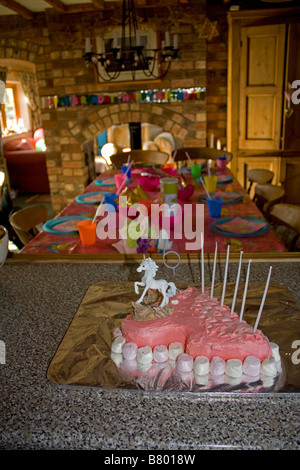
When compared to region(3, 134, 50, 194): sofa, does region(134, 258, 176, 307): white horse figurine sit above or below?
above

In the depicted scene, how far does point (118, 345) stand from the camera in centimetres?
79

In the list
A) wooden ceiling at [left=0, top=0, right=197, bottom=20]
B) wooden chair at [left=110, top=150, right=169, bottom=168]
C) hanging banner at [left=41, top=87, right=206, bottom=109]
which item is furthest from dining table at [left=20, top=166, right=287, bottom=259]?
wooden ceiling at [left=0, top=0, right=197, bottom=20]

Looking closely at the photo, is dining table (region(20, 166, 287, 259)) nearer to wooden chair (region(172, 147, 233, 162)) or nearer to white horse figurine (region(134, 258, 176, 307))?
white horse figurine (region(134, 258, 176, 307))

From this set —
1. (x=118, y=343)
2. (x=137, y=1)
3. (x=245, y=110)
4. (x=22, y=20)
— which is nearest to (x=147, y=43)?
(x=137, y=1)

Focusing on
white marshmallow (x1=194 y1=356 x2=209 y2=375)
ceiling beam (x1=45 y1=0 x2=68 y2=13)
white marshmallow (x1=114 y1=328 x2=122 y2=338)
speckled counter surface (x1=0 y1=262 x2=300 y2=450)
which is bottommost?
speckled counter surface (x1=0 y1=262 x2=300 y2=450)

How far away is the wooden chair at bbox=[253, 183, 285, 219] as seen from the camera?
99.0 inches

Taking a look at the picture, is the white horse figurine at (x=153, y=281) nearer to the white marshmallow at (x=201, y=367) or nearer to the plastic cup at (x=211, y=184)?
the white marshmallow at (x=201, y=367)

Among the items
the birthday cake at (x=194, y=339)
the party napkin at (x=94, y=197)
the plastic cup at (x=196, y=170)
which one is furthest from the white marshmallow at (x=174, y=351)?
the plastic cup at (x=196, y=170)

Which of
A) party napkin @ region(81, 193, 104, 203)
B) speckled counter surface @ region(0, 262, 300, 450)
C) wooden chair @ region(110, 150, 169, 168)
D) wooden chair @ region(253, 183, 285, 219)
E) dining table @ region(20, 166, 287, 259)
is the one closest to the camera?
speckled counter surface @ region(0, 262, 300, 450)

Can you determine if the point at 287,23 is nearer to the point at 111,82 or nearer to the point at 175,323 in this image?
the point at 111,82

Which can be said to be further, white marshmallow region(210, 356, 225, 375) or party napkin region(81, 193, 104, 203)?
party napkin region(81, 193, 104, 203)

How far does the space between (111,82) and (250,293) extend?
4.04 metres

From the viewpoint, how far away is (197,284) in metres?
1.08

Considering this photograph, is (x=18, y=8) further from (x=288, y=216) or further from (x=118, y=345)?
(x=118, y=345)
